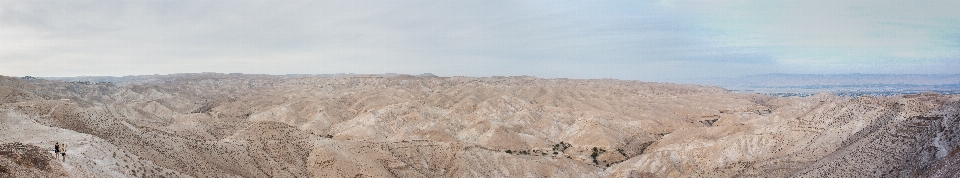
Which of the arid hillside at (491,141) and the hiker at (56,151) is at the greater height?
the hiker at (56,151)

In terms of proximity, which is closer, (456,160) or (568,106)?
(456,160)

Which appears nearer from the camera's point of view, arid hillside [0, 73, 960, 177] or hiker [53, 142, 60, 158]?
hiker [53, 142, 60, 158]

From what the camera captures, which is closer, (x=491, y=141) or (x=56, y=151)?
(x=56, y=151)

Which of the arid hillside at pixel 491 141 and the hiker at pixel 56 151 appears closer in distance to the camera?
the hiker at pixel 56 151

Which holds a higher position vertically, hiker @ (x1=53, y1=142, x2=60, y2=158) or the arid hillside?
hiker @ (x1=53, y1=142, x2=60, y2=158)

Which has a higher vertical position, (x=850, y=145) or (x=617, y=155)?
(x=850, y=145)

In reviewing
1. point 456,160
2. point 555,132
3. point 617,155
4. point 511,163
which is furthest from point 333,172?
point 555,132

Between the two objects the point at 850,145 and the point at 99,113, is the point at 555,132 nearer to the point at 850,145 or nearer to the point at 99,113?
the point at 850,145

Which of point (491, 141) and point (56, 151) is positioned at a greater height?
point (56, 151)
